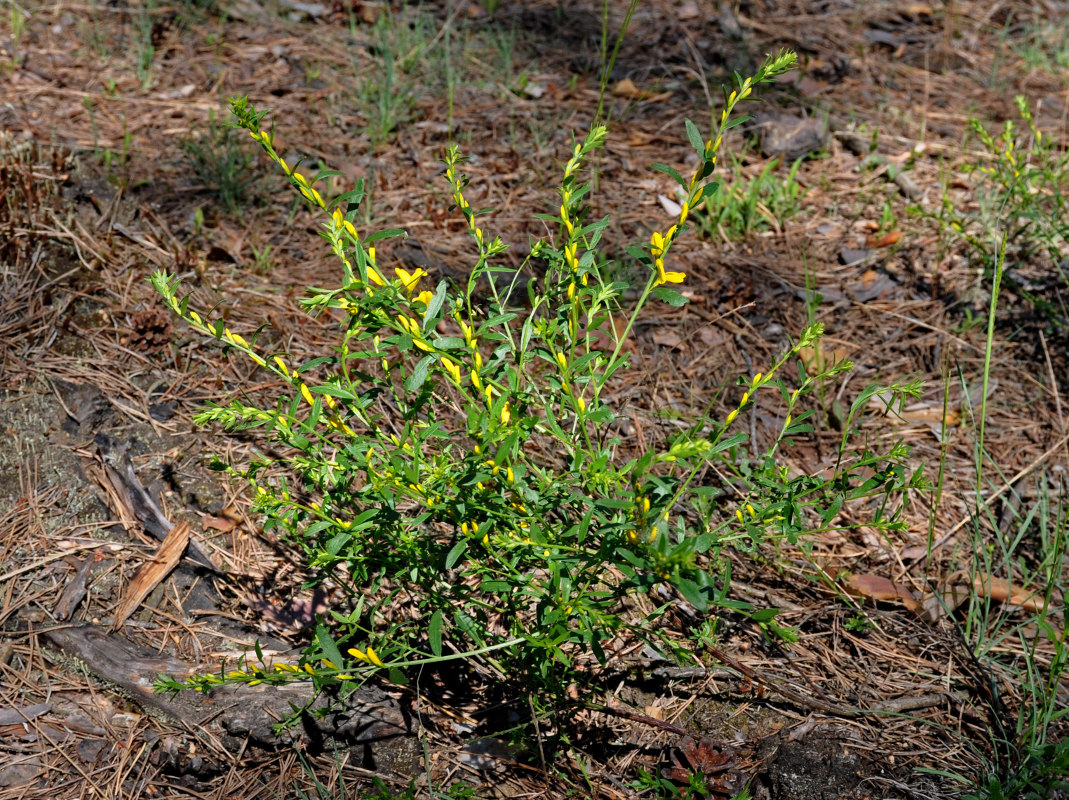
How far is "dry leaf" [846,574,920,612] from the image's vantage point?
2533 mm

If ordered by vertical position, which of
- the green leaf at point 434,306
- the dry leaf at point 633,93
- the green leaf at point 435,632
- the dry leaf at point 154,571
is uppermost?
the green leaf at point 434,306

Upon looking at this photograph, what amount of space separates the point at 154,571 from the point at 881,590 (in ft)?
6.93

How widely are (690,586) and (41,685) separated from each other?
1.73m

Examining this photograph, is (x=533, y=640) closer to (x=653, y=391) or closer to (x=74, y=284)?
(x=653, y=391)

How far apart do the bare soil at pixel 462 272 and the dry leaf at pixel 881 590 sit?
3cm

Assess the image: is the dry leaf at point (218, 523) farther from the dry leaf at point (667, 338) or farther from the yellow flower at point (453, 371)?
the dry leaf at point (667, 338)

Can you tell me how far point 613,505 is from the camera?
1584mm

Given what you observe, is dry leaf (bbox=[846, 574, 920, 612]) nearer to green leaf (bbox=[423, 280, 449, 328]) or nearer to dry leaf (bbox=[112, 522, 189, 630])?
→ green leaf (bbox=[423, 280, 449, 328])

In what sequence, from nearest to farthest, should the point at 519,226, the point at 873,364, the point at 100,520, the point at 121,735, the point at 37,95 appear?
the point at 121,735 → the point at 100,520 → the point at 873,364 → the point at 519,226 → the point at 37,95

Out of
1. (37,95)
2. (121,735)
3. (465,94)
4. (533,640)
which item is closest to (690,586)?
(533,640)

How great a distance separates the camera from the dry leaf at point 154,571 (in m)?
2.39

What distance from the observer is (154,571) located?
245cm

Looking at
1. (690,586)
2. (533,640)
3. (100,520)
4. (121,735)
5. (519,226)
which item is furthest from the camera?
(519,226)

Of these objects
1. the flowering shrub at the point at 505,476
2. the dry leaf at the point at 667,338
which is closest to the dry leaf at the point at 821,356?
the dry leaf at the point at 667,338
